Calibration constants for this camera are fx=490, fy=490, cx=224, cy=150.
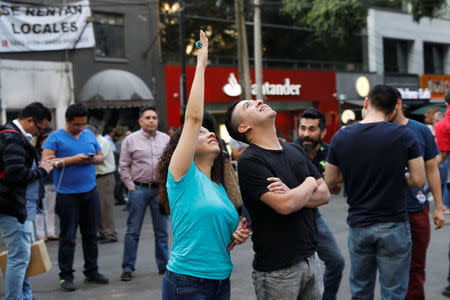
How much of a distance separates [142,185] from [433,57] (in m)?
28.6

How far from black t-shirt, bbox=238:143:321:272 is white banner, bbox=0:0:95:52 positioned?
14349mm

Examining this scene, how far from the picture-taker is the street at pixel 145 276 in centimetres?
536

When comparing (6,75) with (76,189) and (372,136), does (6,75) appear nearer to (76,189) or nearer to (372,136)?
(76,189)

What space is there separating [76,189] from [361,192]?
3.53 metres

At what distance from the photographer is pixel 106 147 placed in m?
8.62

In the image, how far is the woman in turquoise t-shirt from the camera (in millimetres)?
2609

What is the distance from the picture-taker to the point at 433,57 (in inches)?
1199

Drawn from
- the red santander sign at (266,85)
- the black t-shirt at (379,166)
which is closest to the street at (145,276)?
the black t-shirt at (379,166)

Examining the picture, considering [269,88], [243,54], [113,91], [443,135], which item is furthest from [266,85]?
[443,135]

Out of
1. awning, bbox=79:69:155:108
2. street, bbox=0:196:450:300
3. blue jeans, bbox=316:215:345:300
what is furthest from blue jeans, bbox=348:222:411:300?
awning, bbox=79:69:155:108

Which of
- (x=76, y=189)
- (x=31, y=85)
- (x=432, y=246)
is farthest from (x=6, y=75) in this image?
(x=432, y=246)

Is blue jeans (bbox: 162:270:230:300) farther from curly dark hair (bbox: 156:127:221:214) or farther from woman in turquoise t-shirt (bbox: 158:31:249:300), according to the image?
curly dark hair (bbox: 156:127:221:214)

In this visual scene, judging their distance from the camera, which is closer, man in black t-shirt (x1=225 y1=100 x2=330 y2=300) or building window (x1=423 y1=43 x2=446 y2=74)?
man in black t-shirt (x1=225 y1=100 x2=330 y2=300)

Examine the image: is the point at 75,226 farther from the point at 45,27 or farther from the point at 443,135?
the point at 45,27
